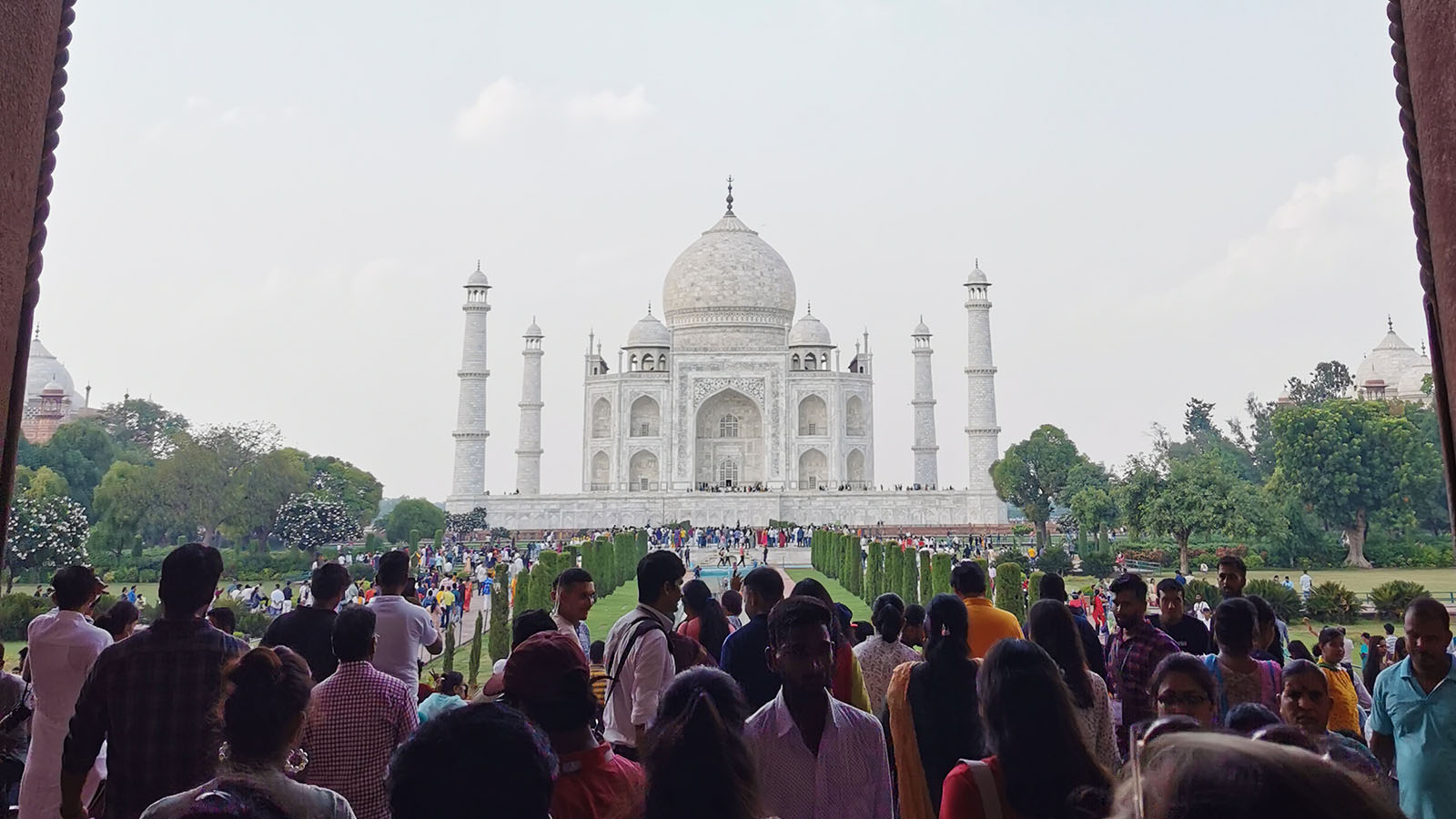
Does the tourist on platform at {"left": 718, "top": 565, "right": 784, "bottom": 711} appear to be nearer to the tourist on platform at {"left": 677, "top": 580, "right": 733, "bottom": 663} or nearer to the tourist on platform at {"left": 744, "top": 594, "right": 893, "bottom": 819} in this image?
the tourist on platform at {"left": 677, "top": 580, "right": 733, "bottom": 663}

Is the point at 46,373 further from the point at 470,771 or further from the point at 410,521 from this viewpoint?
the point at 470,771

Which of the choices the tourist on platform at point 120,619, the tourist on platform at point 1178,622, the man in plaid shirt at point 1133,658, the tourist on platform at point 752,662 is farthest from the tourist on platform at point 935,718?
the tourist on platform at point 120,619

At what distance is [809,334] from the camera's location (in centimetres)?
3612

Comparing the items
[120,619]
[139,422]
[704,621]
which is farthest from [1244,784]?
[139,422]

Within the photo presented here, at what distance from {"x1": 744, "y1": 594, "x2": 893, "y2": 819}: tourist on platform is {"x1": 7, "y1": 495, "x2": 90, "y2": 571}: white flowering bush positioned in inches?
706

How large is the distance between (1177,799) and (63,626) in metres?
3.56

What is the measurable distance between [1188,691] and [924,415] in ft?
107

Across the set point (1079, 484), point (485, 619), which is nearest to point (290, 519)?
point (485, 619)

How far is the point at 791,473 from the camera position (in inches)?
1335

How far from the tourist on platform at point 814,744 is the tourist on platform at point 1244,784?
1516mm

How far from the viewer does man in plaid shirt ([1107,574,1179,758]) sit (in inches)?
144

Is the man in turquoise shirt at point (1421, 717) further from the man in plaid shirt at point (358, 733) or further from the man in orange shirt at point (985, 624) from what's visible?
the man in plaid shirt at point (358, 733)

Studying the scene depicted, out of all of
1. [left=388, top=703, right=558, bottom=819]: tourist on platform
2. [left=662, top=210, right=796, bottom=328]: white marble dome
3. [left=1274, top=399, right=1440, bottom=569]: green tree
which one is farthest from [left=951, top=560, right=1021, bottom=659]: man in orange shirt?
[left=662, top=210, right=796, bottom=328]: white marble dome

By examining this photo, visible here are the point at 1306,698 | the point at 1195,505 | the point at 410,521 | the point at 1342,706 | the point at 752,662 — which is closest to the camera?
the point at 1306,698
